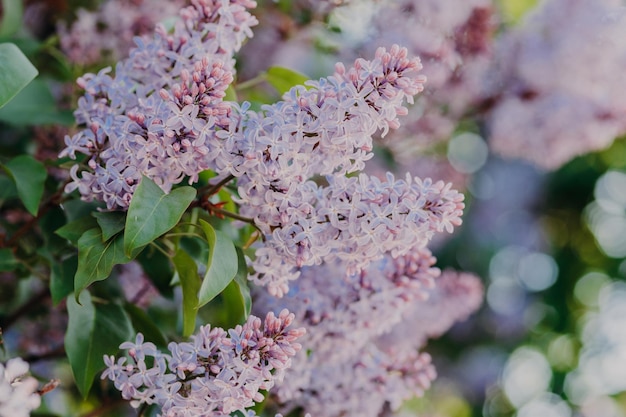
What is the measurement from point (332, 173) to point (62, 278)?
29 centimetres

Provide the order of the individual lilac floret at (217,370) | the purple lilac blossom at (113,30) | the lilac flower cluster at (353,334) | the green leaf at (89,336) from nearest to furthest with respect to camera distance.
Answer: the individual lilac floret at (217,370)
the green leaf at (89,336)
the lilac flower cluster at (353,334)
the purple lilac blossom at (113,30)

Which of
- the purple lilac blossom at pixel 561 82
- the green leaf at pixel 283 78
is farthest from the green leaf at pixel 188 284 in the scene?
the purple lilac blossom at pixel 561 82

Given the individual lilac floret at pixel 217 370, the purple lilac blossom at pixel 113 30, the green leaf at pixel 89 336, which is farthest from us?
the purple lilac blossom at pixel 113 30

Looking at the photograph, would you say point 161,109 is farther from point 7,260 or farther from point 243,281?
point 7,260

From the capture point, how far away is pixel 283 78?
917 mm

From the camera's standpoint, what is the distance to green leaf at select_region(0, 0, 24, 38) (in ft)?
3.48

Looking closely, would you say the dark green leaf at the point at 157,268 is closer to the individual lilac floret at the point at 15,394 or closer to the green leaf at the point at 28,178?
the green leaf at the point at 28,178

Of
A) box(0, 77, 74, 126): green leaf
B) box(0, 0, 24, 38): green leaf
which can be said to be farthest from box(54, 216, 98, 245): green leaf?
box(0, 0, 24, 38): green leaf

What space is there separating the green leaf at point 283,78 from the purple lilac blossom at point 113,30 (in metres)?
0.33

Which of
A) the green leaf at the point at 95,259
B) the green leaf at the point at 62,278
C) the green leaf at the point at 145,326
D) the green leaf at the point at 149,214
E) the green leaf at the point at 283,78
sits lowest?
the green leaf at the point at 145,326

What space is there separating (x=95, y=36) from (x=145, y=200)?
65cm

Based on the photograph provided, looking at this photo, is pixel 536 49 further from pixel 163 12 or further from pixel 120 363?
pixel 120 363

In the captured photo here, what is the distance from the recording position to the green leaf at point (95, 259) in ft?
2.10

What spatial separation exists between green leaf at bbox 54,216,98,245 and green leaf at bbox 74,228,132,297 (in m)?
0.05
